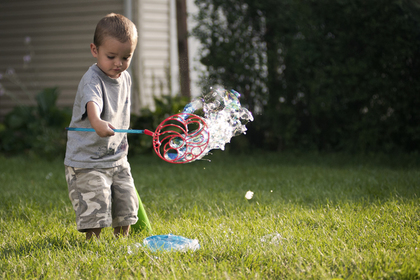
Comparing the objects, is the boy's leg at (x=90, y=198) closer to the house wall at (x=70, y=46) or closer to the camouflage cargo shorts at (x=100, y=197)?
the camouflage cargo shorts at (x=100, y=197)

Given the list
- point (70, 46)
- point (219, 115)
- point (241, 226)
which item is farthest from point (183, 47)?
point (241, 226)

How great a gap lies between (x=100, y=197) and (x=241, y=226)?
3.22 ft

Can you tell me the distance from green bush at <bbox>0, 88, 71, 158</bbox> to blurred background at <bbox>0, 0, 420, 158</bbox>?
0.02 metres

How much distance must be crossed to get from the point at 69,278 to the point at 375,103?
520cm

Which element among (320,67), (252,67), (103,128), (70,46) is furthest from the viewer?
(70,46)

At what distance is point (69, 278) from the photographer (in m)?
2.19

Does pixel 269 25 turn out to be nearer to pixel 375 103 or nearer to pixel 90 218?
pixel 375 103

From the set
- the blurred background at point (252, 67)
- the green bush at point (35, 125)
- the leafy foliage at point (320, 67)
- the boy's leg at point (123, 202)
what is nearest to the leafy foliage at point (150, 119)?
the blurred background at point (252, 67)

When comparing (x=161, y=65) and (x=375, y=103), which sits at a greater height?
(x=161, y=65)

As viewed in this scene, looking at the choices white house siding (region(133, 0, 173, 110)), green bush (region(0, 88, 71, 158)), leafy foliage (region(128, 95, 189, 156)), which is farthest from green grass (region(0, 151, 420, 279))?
white house siding (region(133, 0, 173, 110))

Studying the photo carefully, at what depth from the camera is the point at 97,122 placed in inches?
101

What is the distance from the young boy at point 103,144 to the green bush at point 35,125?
464 centimetres

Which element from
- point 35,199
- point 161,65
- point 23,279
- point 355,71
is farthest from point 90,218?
point 161,65

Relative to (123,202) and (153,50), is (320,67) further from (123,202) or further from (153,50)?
(123,202)
